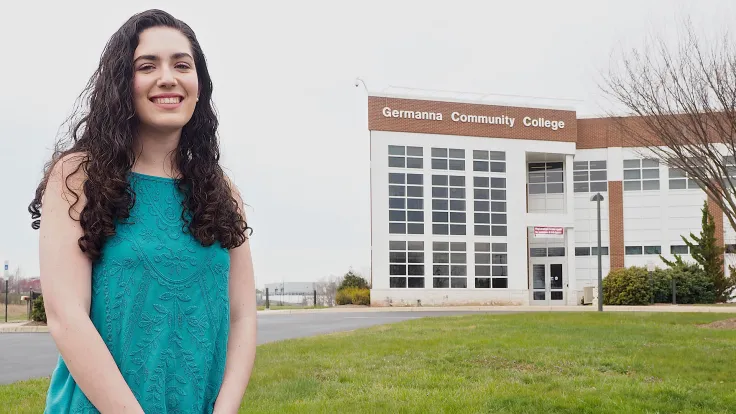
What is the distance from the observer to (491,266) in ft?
137

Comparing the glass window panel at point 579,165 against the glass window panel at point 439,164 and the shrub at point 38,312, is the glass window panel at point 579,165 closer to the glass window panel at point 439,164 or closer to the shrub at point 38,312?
the glass window panel at point 439,164

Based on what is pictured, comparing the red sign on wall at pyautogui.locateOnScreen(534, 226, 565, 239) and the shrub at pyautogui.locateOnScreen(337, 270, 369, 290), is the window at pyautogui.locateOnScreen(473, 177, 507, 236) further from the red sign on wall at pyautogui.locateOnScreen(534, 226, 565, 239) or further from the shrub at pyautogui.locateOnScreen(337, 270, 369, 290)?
the shrub at pyautogui.locateOnScreen(337, 270, 369, 290)

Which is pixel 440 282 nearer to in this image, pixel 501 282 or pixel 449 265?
pixel 449 265

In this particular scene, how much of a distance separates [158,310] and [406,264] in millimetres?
38786

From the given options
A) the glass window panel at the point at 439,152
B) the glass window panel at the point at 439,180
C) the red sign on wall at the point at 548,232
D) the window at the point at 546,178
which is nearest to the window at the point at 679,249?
the red sign on wall at the point at 548,232

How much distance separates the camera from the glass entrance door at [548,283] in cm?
4281

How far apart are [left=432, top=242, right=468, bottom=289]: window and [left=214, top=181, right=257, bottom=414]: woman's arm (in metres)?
38.9

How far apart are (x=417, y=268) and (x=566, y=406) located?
1319 inches

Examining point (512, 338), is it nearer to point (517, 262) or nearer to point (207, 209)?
point (207, 209)

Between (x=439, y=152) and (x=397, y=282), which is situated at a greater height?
(x=439, y=152)

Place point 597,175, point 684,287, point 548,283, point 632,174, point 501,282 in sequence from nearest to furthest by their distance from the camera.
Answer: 1. point 684,287
2. point 501,282
3. point 548,283
4. point 632,174
5. point 597,175

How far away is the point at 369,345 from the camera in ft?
40.9

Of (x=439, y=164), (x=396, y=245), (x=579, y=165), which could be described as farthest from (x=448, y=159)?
(x=579, y=165)

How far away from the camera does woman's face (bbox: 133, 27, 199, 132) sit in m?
2.02
